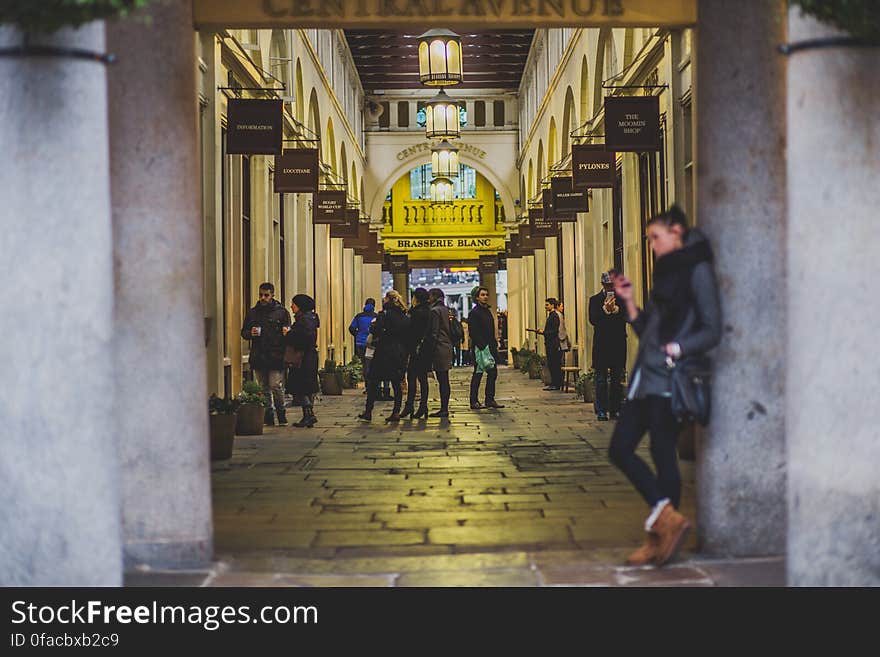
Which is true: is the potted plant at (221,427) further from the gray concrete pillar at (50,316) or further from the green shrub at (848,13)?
the green shrub at (848,13)

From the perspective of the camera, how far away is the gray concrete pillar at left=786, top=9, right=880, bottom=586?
15.4 feet

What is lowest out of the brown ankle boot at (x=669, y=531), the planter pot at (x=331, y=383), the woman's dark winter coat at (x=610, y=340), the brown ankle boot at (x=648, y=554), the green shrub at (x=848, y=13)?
the planter pot at (x=331, y=383)

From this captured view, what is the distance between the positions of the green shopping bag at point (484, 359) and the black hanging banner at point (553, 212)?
4.60m

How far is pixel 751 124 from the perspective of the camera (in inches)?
239

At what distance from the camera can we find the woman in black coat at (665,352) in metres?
5.56

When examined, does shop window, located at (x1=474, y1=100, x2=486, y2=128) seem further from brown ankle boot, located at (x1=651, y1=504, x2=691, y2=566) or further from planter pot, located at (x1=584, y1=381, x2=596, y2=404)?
brown ankle boot, located at (x1=651, y1=504, x2=691, y2=566)

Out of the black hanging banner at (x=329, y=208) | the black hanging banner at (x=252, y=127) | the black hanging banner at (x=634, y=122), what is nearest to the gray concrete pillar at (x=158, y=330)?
the black hanging banner at (x=252, y=127)

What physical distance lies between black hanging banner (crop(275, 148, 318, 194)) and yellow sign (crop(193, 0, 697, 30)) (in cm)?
758

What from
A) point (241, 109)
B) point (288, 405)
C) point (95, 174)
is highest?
point (241, 109)

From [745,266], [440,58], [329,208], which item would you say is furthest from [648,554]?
[329,208]

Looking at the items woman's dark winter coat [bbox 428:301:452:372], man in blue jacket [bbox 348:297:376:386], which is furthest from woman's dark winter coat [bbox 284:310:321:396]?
man in blue jacket [bbox 348:297:376:386]
